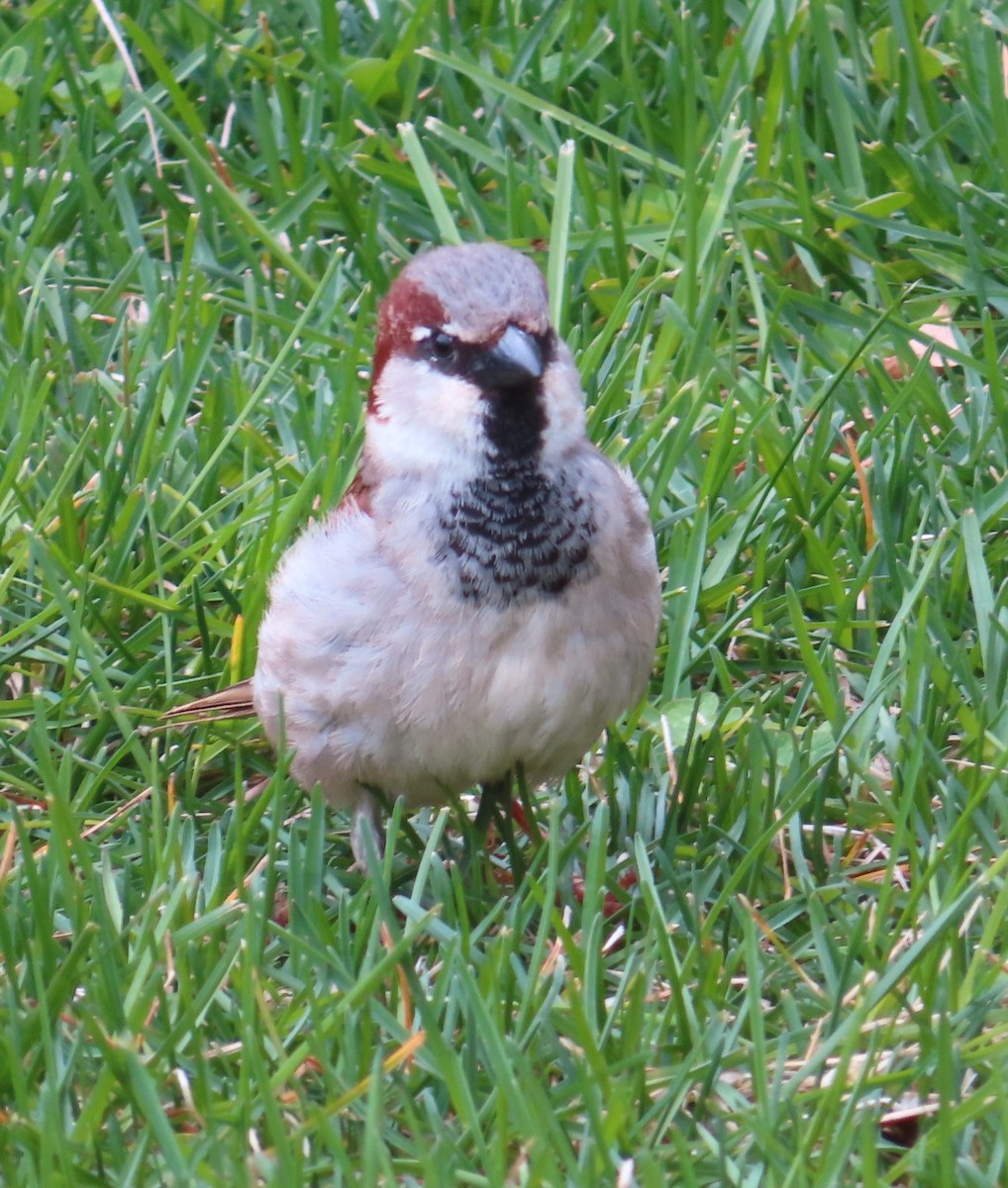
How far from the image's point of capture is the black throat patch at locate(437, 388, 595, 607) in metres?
2.83

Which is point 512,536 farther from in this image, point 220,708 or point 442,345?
point 220,708

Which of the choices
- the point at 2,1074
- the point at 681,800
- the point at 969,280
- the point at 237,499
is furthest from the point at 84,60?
the point at 2,1074

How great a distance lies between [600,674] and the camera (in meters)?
2.87

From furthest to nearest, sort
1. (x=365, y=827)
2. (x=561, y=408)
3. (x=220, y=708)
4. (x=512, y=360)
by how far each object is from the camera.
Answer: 1. (x=220, y=708)
2. (x=365, y=827)
3. (x=561, y=408)
4. (x=512, y=360)

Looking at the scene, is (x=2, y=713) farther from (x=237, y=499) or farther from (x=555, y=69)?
(x=555, y=69)

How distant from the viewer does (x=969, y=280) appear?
13.5ft

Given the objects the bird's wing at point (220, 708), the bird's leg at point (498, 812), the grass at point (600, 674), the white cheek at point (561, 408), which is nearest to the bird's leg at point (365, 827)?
the grass at point (600, 674)

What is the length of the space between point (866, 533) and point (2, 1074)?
6.42 feet

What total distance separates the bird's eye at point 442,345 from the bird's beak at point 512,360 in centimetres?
6

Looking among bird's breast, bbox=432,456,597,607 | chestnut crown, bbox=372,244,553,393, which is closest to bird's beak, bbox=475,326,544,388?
chestnut crown, bbox=372,244,553,393

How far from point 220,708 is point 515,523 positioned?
29.7 inches

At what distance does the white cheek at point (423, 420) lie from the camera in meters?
2.86

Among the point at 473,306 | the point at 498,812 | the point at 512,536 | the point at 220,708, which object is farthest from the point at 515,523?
the point at 220,708

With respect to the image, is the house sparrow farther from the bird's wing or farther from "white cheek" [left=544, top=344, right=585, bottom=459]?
the bird's wing
